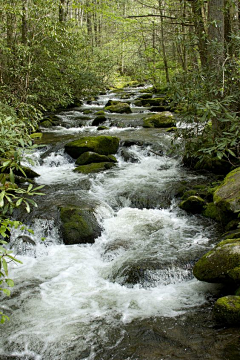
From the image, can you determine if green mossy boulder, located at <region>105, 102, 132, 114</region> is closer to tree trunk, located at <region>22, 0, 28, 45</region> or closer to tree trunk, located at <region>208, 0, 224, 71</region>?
tree trunk, located at <region>22, 0, 28, 45</region>

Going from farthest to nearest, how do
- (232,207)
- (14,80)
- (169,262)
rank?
(14,80), (232,207), (169,262)

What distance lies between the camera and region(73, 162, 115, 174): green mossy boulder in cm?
1013

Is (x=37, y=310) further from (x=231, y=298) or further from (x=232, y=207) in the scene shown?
(x=232, y=207)

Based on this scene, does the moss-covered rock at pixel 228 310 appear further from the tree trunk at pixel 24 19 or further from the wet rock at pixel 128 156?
the tree trunk at pixel 24 19

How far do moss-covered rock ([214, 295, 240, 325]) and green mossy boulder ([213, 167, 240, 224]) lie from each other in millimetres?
2187

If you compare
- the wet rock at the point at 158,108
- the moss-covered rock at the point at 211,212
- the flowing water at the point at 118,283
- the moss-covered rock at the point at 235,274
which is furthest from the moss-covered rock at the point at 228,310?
the wet rock at the point at 158,108

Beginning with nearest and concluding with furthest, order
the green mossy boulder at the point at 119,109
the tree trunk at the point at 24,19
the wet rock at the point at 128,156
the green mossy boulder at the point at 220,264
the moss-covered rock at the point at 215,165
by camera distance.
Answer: the green mossy boulder at the point at 220,264 < the moss-covered rock at the point at 215,165 < the tree trunk at the point at 24,19 < the wet rock at the point at 128,156 < the green mossy boulder at the point at 119,109

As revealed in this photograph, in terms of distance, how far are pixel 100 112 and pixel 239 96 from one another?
39.4 feet

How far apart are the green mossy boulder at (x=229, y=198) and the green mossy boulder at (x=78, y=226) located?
2664 mm

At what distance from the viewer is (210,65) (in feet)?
24.5

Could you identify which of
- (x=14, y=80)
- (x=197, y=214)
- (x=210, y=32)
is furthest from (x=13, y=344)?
(x=14, y=80)

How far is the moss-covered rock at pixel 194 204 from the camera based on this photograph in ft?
24.3

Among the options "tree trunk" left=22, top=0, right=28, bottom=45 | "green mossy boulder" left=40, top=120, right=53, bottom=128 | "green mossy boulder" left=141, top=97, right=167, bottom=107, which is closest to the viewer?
"tree trunk" left=22, top=0, right=28, bottom=45

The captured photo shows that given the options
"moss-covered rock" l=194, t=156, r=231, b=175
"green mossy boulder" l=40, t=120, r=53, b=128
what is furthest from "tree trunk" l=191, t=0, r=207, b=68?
"green mossy boulder" l=40, t=120, r=53, b=128
